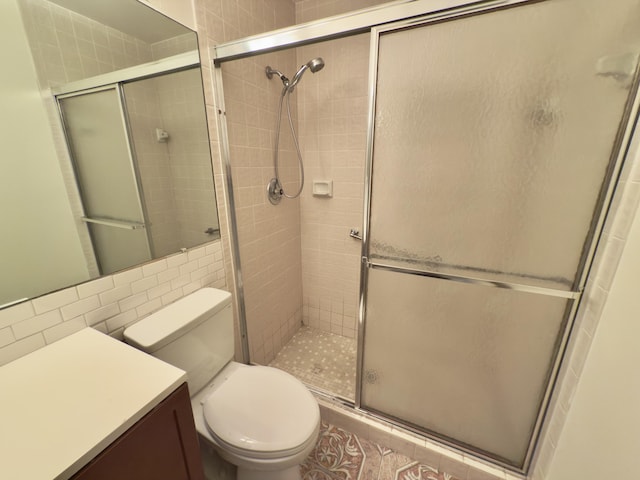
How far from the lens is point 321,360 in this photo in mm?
1982

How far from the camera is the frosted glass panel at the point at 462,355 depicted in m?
1.01

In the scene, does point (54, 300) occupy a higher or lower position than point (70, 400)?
higher

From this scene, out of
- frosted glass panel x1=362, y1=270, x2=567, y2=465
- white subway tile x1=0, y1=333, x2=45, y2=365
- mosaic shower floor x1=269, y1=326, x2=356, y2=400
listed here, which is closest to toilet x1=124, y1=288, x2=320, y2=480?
Result: white subway tile x1=0, y1=333, x2=45, y2=365

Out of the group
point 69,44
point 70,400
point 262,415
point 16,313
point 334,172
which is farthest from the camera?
point 334,172

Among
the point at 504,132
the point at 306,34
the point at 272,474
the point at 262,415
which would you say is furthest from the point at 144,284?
the point at 504,132

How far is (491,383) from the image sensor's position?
110 centimetres

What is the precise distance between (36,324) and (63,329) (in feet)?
0.23

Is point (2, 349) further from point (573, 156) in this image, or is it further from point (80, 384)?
point (573, 156)

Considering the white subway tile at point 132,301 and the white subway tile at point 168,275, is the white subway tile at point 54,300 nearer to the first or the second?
the white subway tile at point 132,301

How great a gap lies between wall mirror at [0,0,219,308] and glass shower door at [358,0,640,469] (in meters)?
0.85

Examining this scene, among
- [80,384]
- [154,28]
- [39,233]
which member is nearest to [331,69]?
[154,28]

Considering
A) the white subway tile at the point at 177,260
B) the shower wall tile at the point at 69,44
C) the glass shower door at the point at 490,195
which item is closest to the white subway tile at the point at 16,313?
the white subway tile at the point at 177,260

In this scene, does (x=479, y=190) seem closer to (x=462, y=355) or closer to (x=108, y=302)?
(x=462, y=355)

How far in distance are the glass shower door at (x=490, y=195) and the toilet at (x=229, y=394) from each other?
1.65 ft
